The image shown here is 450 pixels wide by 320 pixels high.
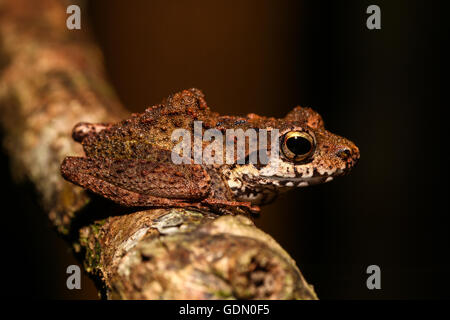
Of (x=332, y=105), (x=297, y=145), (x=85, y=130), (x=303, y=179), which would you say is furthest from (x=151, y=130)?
(x=332, y=105)

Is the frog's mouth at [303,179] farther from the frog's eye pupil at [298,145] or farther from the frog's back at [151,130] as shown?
the frog's back at [151,130]

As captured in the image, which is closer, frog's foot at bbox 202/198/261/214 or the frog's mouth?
frog's foot at bbox 202/198/261/214

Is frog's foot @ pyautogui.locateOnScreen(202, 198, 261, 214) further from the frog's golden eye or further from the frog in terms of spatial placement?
the frog's golden eye

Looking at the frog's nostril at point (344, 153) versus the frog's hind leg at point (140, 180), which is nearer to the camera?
the frog's hind leg at point (140, 180)

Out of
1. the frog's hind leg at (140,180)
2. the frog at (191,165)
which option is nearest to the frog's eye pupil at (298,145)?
the frog at (191,165)

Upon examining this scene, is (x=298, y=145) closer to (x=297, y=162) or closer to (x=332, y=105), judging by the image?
(x=297, y=162)

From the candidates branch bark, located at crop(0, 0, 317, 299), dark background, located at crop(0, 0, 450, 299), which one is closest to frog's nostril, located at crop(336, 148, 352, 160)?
branch bark, located at crop(0, 0, 317, 299)
